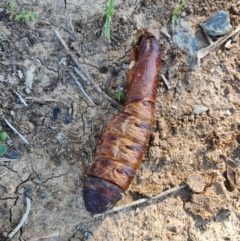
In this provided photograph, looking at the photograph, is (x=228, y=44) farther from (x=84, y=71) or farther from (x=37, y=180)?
(x=37, y=180)

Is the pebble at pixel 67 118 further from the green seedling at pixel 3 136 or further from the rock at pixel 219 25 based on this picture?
the rock at pixel 219 25

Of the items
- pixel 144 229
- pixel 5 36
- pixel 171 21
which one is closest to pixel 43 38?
pixel 5 36

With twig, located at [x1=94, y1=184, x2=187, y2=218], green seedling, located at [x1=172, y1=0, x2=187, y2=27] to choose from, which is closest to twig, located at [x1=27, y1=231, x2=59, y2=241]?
twig, located at [x1=94, y1=184, x2=187, y2=218]

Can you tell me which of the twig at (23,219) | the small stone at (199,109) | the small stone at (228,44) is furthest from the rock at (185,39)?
the twig at (23,219)

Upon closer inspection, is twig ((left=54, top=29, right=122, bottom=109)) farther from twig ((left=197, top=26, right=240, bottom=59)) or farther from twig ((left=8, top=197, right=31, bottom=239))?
twig ((left=8, top=197, right=31, bottom=239))

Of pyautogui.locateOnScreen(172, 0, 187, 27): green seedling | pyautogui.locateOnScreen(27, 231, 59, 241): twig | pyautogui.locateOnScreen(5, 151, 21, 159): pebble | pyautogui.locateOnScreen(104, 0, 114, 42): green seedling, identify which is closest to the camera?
pyautogui.locateOnScreen(27, 231, 59, 241): twig

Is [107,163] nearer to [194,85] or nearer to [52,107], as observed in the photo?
[52,107]
